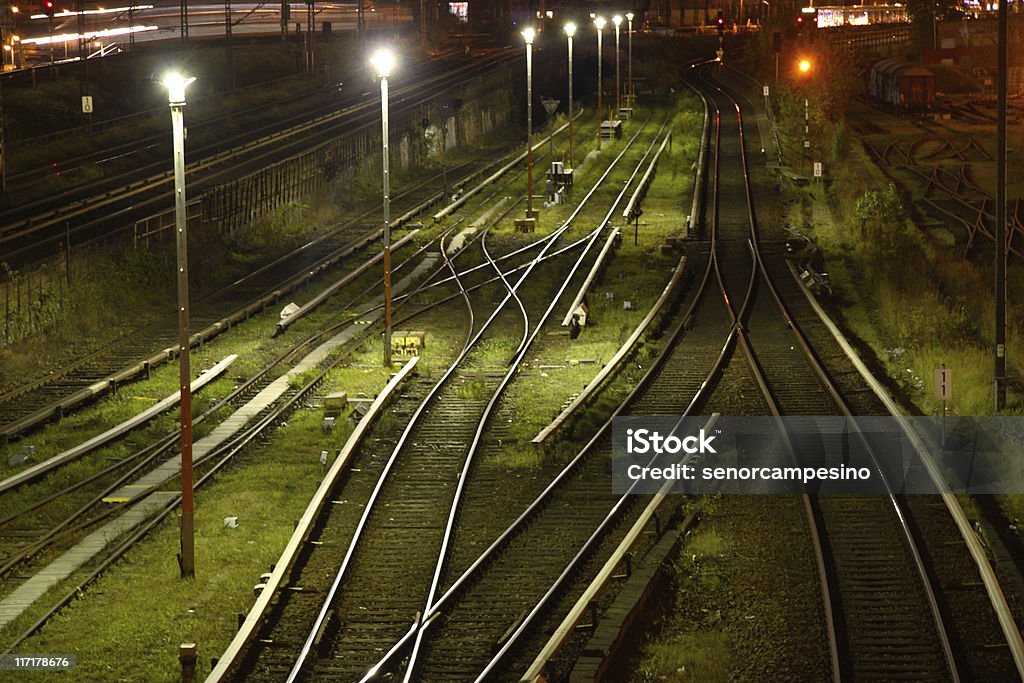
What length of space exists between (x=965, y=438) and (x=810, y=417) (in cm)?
236

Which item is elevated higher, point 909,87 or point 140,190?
point 909,87

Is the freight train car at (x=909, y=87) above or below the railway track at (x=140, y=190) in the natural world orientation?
above

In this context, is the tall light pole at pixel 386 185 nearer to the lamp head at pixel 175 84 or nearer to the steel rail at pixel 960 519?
the lamp head at pixel 175 84

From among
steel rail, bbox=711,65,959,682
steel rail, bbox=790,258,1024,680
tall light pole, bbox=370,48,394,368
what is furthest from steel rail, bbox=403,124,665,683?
steel rail, bbox=790,258,1024,680

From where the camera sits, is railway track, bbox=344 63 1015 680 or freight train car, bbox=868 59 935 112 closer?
railway track, bbox=344 63 1015 680

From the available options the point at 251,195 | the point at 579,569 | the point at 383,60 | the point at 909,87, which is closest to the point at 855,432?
the point at 579,569

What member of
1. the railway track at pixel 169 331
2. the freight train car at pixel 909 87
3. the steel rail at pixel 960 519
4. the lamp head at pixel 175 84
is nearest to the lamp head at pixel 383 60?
the railway track at pixel 169 331

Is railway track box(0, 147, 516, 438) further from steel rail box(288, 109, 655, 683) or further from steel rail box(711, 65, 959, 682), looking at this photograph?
steel rail box(711, 65, 959, 682)

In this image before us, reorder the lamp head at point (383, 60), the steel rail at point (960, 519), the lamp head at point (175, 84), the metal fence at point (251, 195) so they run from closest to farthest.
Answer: the steel rail at point (960, 519) → the lamp head at point (175, 84) → the lamp head at point (383, 60) → the metal fence at point (251, 195)

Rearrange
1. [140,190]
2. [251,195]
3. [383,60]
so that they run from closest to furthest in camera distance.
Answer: [383,60]
[251,195]
[140,190]

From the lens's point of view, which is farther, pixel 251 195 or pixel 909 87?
pixel 909 87

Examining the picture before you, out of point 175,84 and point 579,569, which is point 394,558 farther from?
point 175,84

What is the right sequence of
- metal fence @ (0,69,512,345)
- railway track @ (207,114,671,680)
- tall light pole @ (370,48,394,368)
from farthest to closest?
metal fence @ (0,69,512,345), tall light pole @ (370,48,394,368), railway track @ (207,114,671,680)

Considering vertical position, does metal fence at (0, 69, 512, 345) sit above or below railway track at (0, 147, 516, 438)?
above
